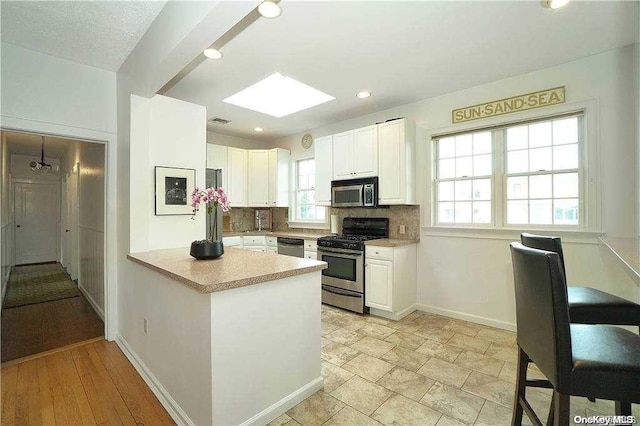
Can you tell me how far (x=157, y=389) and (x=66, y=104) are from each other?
2.63 meters

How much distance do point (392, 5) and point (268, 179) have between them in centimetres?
370

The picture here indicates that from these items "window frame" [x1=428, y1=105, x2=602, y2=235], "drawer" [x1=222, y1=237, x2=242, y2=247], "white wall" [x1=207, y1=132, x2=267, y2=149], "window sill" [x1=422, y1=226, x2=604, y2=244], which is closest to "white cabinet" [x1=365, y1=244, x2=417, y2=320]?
"window sill" [x1=422, y1=226, x2=604, y2=244]

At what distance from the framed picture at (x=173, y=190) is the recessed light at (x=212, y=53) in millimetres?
1136

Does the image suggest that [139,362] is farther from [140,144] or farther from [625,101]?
[625,101]

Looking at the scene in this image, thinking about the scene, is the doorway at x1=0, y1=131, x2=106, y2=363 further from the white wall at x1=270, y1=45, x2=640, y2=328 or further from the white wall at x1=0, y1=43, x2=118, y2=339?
the white wall at x1=270, y1=45, x2=640, y2=328

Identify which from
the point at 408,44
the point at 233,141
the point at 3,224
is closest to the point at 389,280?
the point at 408,44

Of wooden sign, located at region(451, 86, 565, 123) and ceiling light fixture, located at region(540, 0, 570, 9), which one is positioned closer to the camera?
ceiling light fixture, located at region(540, 0, 570, 9)

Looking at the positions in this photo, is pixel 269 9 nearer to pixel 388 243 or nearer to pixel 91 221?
pixel 388 243

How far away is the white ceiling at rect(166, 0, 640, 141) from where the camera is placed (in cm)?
199

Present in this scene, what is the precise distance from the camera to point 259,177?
17.2 feet

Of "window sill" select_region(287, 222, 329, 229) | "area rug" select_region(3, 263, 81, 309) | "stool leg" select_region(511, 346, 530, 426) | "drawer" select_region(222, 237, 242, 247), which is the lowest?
"area rug" select_region(3, 263, 81, 309)

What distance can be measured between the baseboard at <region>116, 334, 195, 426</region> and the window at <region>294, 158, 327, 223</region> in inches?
124

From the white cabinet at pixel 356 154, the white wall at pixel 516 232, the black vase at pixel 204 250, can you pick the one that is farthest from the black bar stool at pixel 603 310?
the white cabinet at pixel 356 154

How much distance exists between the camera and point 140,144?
2637 mm
